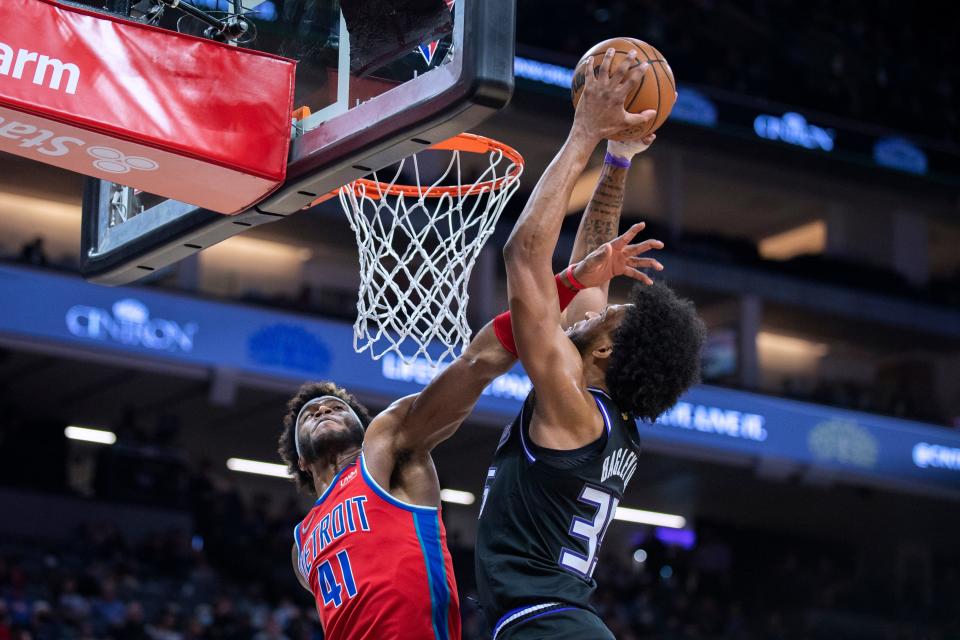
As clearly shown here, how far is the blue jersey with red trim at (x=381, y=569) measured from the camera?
3514 millimetres

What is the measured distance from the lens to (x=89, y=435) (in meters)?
17.0

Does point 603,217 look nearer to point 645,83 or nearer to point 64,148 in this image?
point 645,83

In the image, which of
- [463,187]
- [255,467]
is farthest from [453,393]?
[255,467]

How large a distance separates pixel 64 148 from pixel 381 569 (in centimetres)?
149

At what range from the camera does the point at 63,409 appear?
52.2 feet

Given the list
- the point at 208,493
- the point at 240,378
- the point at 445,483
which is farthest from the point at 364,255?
the point at 445,483

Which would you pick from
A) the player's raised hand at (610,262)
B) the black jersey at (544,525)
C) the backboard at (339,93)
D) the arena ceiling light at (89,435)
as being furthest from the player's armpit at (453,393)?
the arena ceiling light at (89,435)

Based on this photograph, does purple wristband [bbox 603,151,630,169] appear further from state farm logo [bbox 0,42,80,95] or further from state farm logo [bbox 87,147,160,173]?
state farm logo [bbox 0,42,80,95]

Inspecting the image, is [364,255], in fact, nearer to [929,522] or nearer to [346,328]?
[346,328]

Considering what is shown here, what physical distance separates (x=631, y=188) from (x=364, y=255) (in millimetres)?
16197

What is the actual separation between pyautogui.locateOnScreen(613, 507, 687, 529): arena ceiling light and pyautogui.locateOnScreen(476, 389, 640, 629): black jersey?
1715cm

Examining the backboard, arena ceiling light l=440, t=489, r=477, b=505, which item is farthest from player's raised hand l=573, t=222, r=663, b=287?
arena ceiling light l=440, t=489, r=477, b=505

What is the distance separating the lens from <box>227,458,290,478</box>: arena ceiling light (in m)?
18.5

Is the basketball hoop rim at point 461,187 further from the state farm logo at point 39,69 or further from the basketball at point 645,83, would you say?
the state farm logo at point 39,69
